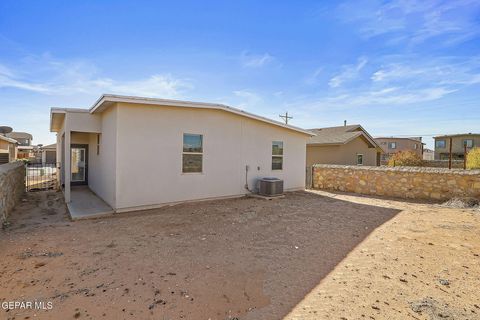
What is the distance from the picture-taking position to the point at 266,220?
A: 704cm

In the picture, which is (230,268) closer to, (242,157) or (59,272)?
(59,272)

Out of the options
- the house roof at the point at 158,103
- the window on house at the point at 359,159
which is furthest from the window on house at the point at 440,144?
the house roof at the point at 158,103

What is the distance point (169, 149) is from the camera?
8.22 metres

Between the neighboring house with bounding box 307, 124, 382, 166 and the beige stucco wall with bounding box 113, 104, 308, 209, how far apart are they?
8.74 metres

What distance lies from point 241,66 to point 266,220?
715cm

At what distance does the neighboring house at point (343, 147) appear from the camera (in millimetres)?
18594

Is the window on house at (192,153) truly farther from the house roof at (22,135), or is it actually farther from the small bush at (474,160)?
the house roof at (22,135)

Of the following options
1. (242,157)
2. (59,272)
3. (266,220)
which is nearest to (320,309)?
(59,272)

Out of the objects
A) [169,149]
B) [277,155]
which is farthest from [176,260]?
[277,155]
